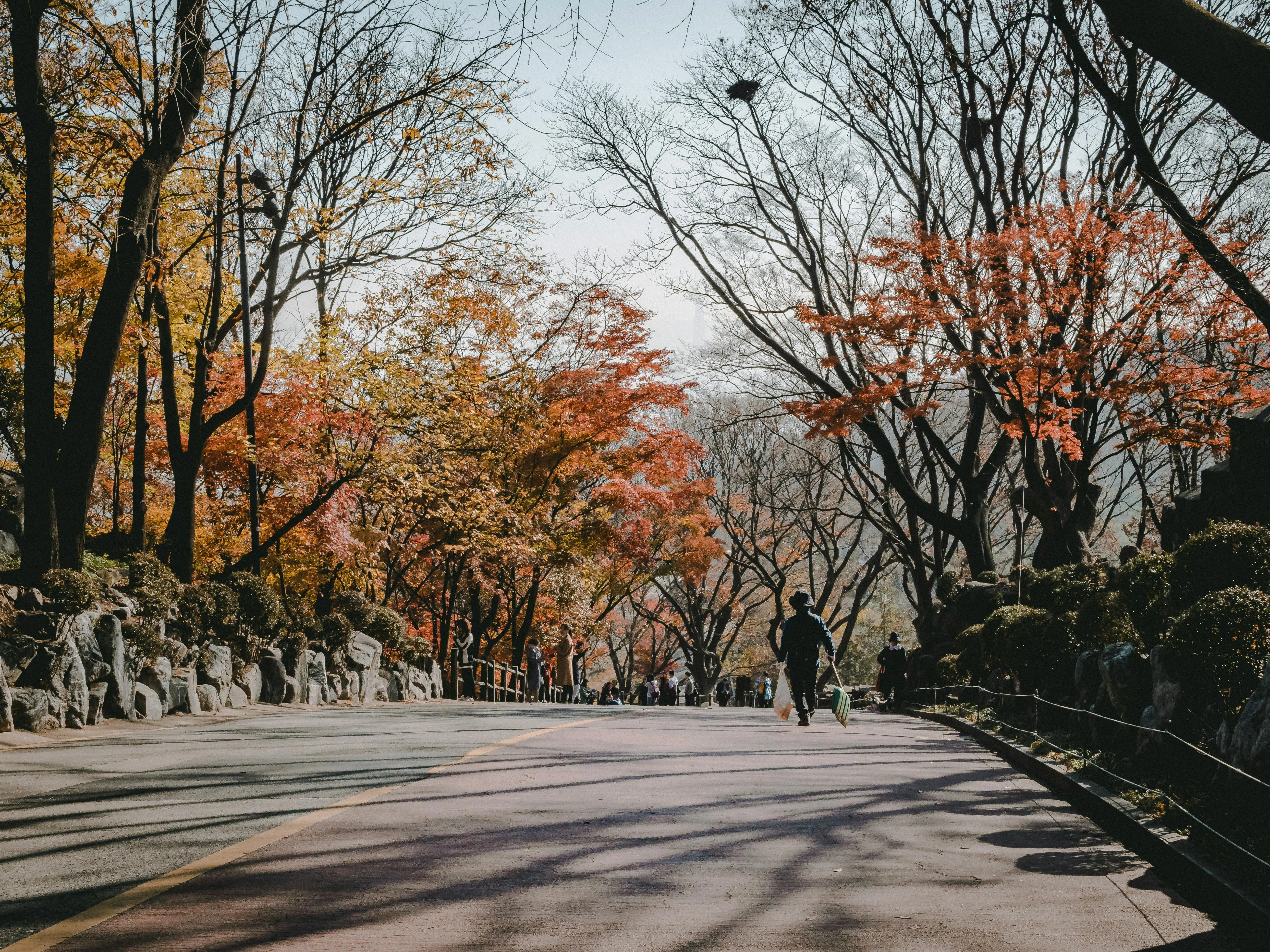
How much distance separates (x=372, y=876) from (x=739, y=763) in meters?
4.96

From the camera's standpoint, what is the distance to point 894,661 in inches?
933

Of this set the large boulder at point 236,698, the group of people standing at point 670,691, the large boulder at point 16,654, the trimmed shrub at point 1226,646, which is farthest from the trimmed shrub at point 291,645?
the group of people standing at point 670,691

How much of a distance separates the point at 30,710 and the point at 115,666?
143 cm

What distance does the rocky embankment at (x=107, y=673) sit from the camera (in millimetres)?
9477

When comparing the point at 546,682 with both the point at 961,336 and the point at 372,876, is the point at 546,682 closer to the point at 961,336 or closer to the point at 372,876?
the point at 961,336

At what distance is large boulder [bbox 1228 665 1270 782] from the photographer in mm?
5277

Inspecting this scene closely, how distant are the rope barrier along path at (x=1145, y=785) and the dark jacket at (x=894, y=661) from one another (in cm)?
1142

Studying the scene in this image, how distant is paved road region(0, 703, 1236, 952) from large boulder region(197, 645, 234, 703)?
161 inches

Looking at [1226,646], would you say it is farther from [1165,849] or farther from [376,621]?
[376,621]

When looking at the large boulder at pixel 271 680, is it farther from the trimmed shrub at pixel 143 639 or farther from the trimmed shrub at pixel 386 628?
the trimmed shrub at pixel 386 628

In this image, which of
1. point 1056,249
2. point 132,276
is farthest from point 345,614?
point 1056,249

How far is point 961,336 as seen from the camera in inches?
696

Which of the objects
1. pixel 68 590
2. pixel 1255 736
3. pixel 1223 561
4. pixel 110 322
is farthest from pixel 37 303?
pixel 1255 736

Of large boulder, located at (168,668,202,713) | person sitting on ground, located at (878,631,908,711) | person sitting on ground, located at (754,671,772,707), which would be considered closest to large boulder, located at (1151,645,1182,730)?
large boulder, located at (168,668,202,713)
